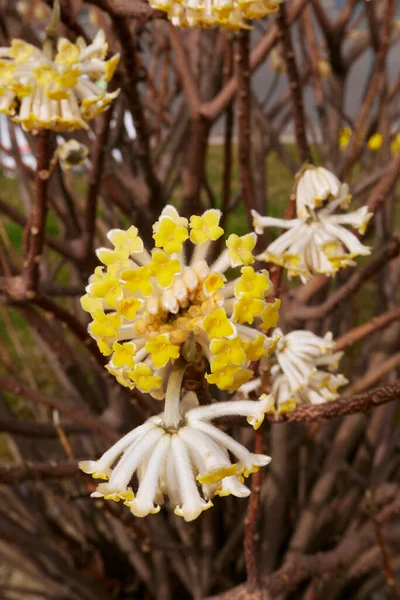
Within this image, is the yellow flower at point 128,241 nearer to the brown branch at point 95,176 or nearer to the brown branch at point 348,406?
the brown branch at point 348,406

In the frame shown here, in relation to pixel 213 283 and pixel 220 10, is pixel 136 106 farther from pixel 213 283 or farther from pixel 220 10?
pixel 213 283

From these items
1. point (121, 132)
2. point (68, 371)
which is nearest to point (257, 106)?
point (121, 132)

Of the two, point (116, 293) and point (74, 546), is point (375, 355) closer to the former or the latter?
point (74, 546)

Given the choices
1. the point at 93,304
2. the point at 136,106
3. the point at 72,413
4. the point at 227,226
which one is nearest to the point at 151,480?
the point at 93,304

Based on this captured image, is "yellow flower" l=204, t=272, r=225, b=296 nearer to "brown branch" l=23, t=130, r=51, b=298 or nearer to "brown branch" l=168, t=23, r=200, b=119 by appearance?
"brown branch" l=23, t=130, r=51, b=298

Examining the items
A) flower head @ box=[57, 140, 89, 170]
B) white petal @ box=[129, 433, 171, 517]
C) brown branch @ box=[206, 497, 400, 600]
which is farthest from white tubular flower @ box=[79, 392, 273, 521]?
flower head @ box=[57, 140, 89, 170]

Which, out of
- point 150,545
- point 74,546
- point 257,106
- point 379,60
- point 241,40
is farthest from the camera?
point 74,546
